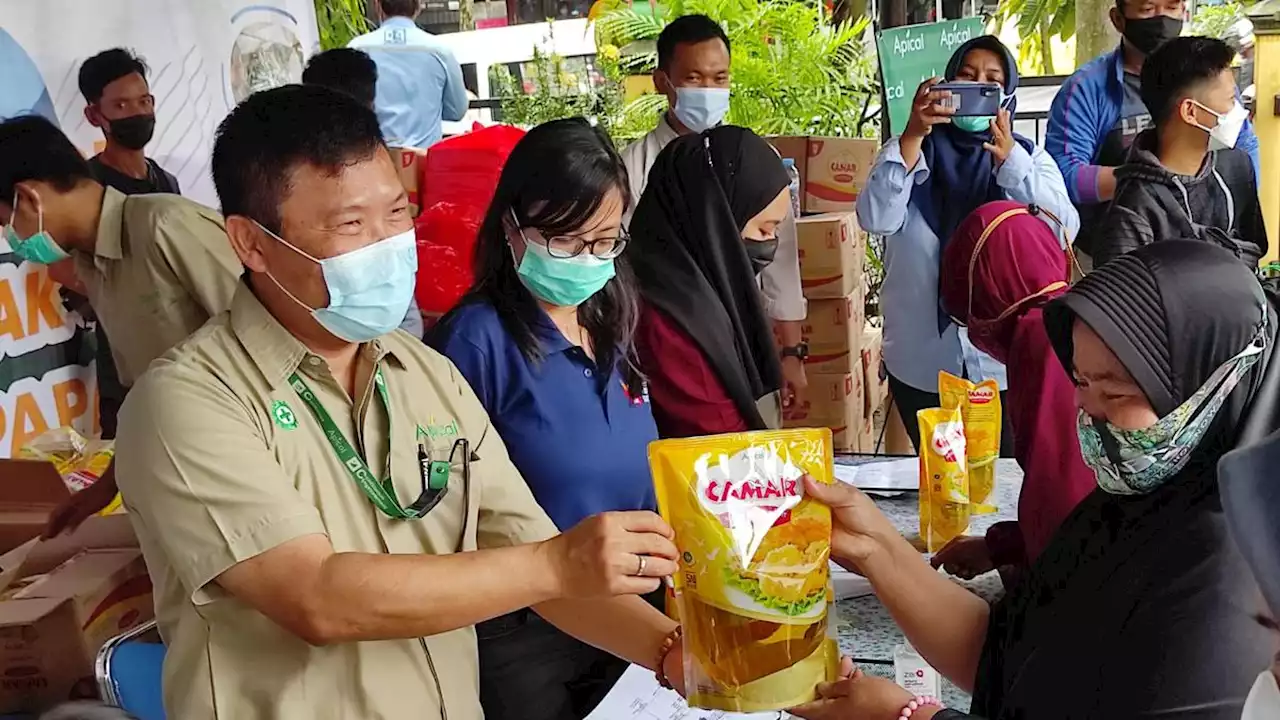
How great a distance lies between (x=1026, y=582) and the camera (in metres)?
1.36

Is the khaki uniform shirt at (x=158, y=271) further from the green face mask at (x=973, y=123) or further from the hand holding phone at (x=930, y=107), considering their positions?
the green face mask at (x=973, y=123)

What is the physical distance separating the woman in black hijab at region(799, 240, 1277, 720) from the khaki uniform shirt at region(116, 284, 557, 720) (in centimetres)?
49

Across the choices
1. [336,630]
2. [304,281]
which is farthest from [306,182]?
[336,630]

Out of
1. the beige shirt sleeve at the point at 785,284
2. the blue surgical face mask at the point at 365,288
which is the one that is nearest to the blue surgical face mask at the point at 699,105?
the beige shirt sleeve at the point at 785,284

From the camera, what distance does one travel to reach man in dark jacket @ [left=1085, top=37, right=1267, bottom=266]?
109 inches

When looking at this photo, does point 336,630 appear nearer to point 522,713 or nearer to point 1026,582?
point 522,713

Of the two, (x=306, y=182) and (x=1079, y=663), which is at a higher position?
(x=306, y=182)

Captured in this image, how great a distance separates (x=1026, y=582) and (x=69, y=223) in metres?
2.11

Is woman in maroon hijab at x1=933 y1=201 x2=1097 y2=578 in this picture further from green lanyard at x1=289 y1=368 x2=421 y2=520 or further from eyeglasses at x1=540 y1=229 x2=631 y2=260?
green lanyard at x1=289 y1=368 x2=421 y2=520

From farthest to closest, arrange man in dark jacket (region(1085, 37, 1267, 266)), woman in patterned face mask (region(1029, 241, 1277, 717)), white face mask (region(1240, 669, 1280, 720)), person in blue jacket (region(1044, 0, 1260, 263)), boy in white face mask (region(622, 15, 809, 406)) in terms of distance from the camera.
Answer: boy in white face mask (region(622, 15, 809, 406)), person in blue jacket (region(1044, 0, 1260, 263)), man in dark jacket (region(1085, 37, 1267, 266)), woman in patterned face mask (region(1029, 241, 1277, 717)), white face mask (region(1240, 669, 1280, 720))

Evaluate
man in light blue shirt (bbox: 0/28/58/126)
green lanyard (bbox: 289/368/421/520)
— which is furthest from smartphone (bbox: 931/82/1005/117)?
man in light blue shirt (bbox: 0/28/58/126)

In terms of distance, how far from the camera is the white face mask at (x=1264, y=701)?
812 mm

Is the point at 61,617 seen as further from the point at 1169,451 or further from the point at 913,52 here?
the point at 913,52

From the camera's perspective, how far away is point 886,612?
174cm
